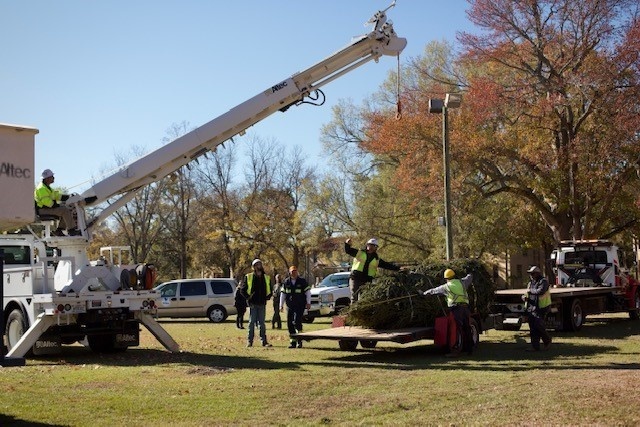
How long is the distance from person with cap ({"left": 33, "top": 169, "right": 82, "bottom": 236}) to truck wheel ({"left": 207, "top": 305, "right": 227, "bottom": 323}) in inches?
574

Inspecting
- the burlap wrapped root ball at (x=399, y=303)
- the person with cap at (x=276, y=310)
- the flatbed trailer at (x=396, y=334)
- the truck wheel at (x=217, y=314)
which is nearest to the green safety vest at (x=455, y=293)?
the flatbed trailer at (x=396, y=334)

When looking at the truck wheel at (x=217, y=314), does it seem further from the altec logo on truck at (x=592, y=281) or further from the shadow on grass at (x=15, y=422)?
the shadow on grass at (x=15, y=422)

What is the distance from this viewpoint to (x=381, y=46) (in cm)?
1816

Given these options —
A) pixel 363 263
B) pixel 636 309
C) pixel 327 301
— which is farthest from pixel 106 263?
pixel 636 309

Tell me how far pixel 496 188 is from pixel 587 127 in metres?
5.37

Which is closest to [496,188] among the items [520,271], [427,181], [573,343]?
[427,181]

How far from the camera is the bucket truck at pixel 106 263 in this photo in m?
15.9

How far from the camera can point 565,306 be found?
70.3 ft

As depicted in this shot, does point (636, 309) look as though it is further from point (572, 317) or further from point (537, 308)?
point (537, 308)

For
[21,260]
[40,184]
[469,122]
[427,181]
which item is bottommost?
[21,260]

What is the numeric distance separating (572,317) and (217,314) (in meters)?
13.9

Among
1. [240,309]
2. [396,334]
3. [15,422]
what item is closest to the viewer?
[15,422]

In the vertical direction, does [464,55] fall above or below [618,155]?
above

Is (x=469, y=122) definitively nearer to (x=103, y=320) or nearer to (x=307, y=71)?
(x=307, y=71)
